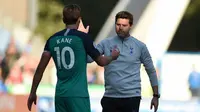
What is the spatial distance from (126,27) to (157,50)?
47.8 feet

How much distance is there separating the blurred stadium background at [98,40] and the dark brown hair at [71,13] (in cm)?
828

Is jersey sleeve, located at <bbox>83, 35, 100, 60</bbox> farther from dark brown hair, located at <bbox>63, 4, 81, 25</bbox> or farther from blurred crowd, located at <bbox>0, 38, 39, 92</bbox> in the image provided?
blurred crowd, located at <bbox>0, 38, 39, 92</bbox>

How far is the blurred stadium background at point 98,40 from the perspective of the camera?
51.0 ft

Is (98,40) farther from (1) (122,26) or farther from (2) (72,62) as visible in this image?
(2) (72,62)

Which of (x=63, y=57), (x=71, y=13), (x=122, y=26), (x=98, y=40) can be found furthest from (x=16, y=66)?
(x=71, y=13)

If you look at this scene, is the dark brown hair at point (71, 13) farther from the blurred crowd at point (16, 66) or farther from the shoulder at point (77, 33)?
the blurred crowd at point (16, 66)

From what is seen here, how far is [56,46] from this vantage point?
244 inches

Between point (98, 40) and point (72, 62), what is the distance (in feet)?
64.7

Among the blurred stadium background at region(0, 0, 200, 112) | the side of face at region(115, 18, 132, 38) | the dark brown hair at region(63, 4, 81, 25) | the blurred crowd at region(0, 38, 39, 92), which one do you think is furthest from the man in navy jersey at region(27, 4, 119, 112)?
the blurred crowd at region(0, 38, 39, 92)

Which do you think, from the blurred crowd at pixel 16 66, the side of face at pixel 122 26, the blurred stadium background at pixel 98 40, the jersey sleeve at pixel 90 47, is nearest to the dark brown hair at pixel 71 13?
the jersey sleeve at pixel 90 47

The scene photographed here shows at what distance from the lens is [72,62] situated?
6102 mm

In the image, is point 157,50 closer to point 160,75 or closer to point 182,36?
point 160,75

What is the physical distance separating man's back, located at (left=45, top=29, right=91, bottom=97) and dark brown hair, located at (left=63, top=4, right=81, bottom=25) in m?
0.09

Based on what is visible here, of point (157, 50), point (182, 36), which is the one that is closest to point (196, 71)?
point (157, 50)
